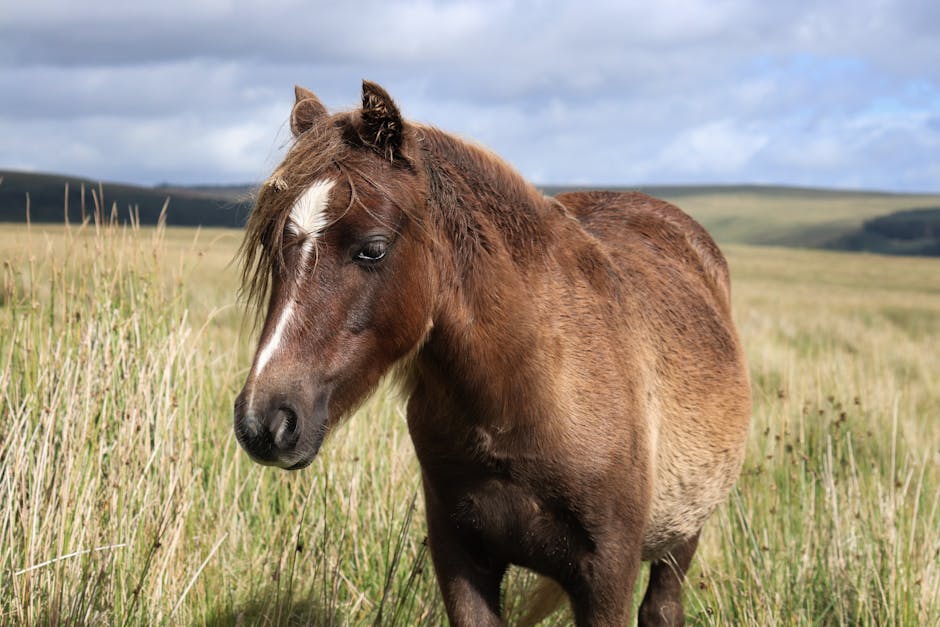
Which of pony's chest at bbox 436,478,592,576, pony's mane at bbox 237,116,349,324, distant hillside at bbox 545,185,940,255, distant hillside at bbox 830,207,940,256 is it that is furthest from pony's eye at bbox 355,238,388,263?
distant hillside at bbox 830,207,940,256

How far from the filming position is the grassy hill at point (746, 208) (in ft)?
229

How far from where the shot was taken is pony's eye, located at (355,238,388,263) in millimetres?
2736

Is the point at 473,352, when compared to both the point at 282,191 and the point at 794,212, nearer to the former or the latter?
the point at 282,191

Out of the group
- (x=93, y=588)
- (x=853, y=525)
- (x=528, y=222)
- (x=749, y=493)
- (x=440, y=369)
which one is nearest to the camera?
(x=440, y=369)

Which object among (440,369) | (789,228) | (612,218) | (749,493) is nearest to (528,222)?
(440,369)

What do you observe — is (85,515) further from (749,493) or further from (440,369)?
(749,493)

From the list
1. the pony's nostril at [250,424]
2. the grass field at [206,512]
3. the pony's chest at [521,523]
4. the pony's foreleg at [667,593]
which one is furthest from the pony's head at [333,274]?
the pony's foreleg at [667,593]

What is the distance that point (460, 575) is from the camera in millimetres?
3432

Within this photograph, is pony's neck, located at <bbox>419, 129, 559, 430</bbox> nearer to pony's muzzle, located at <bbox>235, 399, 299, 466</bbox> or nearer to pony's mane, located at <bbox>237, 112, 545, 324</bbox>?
pony's mane, located at <bbox>237, 112, 545, 324</bbox>

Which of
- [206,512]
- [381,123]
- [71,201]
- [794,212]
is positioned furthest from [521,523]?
[794,212]

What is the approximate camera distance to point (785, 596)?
15.1ft

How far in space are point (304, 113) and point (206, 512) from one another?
8.84 ft

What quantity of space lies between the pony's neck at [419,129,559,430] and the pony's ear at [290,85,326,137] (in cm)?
41

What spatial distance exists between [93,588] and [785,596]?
10.7 ft
